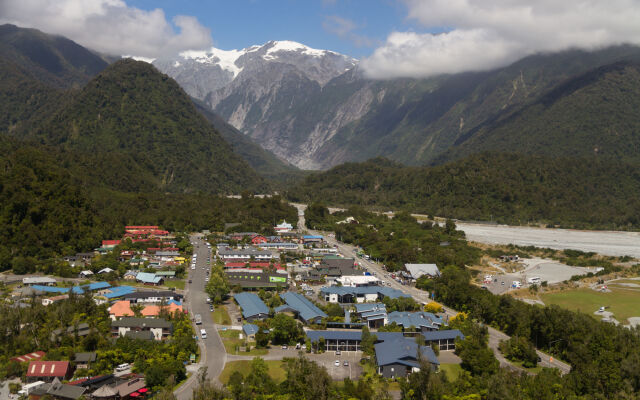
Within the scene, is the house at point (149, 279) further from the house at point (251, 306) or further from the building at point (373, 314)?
the building at point (373, 314)

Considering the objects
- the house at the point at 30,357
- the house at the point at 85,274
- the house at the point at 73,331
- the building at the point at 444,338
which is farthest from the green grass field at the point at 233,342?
the house at the point at 85,274

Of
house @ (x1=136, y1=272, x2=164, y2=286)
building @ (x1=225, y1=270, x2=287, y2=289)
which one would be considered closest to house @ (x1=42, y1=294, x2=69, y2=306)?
house @ (x1=136, y1=272, x2=164, y2=286)

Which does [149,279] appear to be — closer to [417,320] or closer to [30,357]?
[30,357]

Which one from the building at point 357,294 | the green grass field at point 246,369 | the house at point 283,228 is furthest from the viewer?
the house at point 283,228

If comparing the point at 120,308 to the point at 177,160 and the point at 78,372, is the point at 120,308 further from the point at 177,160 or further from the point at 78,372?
the point at 177,160

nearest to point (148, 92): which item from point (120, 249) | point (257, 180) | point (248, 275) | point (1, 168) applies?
point (257, 180)

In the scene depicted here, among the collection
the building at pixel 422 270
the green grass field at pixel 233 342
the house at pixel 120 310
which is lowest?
the green grass field at pixel 233 342

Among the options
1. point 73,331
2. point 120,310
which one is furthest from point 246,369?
point 120,310
